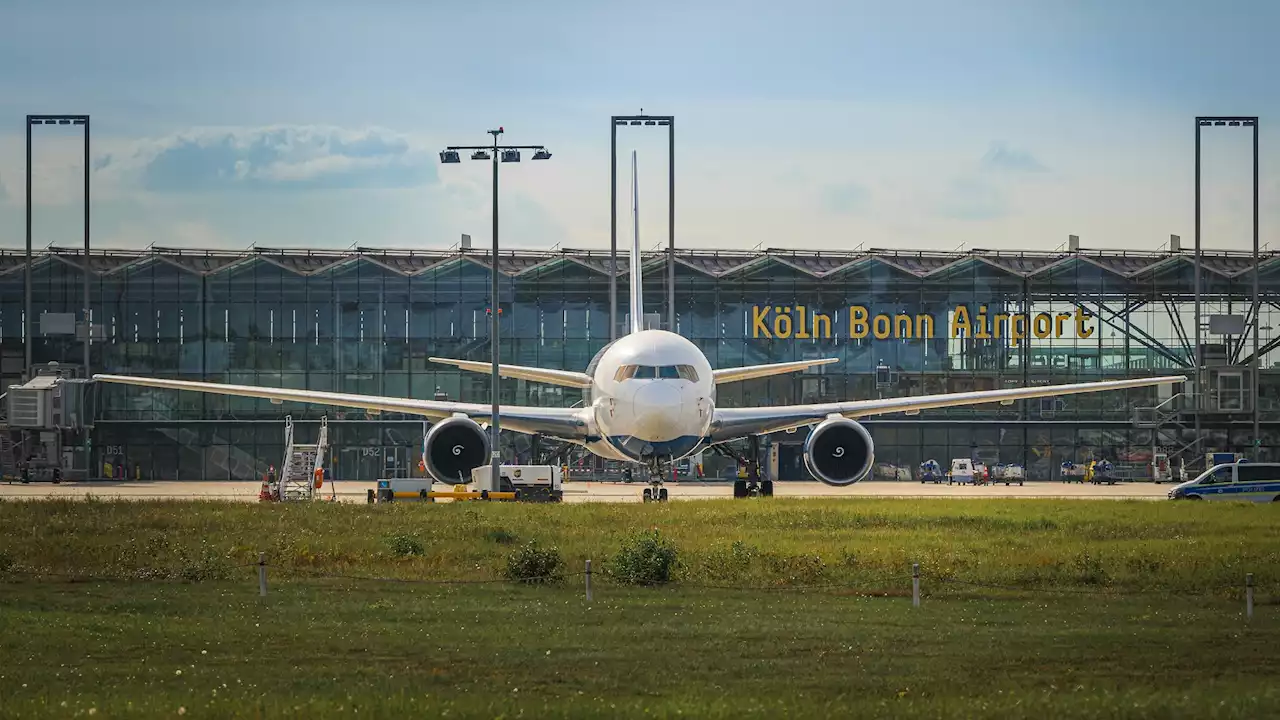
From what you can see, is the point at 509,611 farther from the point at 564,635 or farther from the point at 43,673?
the point at 43,673

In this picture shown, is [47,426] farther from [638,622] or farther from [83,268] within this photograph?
[638,622]

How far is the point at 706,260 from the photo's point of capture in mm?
85312

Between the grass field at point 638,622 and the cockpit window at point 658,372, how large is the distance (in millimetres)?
8846

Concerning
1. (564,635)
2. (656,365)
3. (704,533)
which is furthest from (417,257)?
(564,635)

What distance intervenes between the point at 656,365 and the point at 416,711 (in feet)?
102

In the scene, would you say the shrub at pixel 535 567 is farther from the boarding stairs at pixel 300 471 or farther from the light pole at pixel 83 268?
the light pole at pixel 83 268

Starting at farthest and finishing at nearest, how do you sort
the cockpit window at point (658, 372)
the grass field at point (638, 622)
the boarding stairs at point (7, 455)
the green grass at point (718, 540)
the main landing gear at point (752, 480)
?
1. the boarding stairs at point (7, 455)
2. the main landing gear at point (752, 480)
3. the cockpit window at point (658, 372)
4. the green grass at point (718, 540)
5. the grass field at point (638, 622)

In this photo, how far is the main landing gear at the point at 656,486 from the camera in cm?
4644

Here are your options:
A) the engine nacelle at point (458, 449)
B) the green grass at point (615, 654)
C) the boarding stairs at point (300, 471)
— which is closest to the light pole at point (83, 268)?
the boarding stairs at point (300, 471)

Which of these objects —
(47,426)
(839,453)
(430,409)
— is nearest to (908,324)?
(839,453)

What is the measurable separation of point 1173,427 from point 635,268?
3530 cm

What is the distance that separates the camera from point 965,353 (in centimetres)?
8369

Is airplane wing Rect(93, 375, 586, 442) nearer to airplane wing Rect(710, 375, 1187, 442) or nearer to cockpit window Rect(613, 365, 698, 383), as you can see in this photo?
airplane wing Rect(710, 375, 1187, 442)

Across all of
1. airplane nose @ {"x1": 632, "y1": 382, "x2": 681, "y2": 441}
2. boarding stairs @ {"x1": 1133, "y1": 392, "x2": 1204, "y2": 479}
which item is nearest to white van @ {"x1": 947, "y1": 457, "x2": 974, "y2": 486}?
boarding stairs @ {"x1": 1133, "y1": 392, "x2": 1204, "y2": 479}
